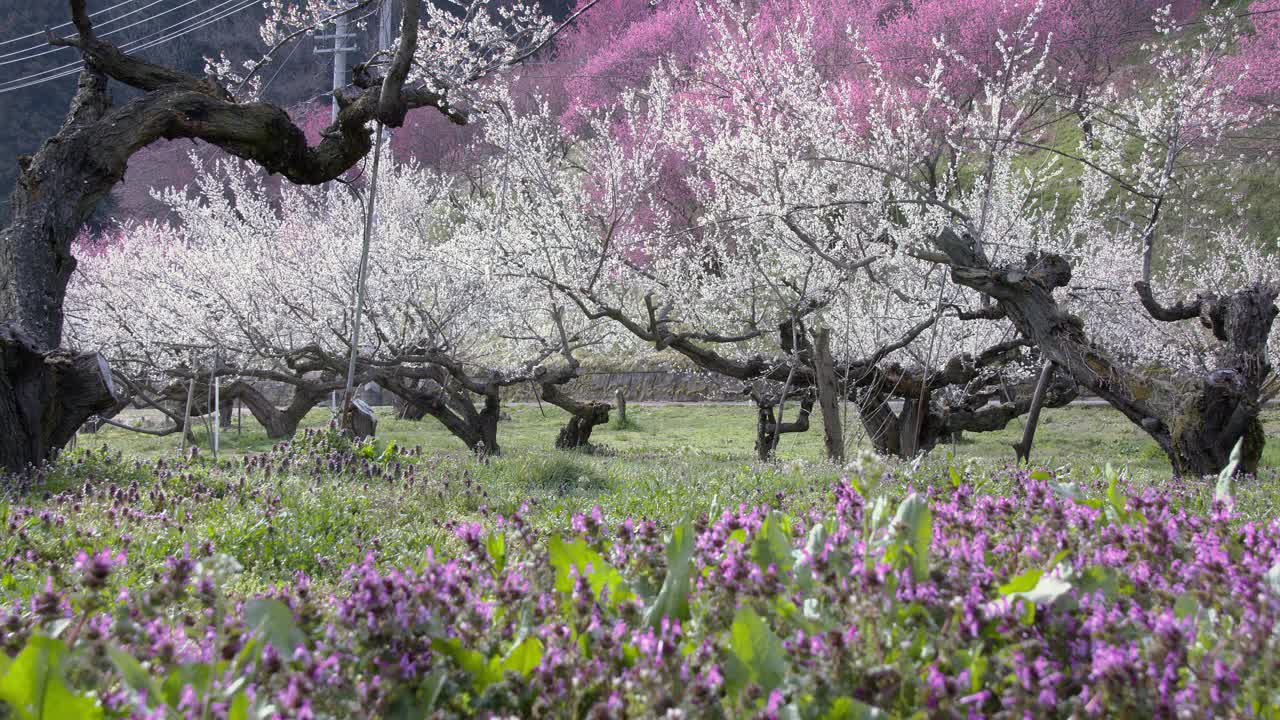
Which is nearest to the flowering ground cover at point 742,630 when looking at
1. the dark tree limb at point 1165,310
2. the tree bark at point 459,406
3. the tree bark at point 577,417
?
the dark tree limb at point 1165,310

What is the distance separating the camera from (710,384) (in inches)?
963

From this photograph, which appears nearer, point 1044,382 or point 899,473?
point 899,473

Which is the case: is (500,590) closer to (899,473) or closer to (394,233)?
(899,473)

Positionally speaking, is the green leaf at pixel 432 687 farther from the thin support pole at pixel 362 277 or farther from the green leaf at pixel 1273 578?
the thin support pole at pixel 362 277

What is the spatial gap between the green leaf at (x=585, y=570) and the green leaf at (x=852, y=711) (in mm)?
566

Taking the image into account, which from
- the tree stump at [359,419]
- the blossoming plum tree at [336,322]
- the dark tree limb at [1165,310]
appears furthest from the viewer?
the blossoming plum tree at [336,322]

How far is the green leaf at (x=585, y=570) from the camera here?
1.98m

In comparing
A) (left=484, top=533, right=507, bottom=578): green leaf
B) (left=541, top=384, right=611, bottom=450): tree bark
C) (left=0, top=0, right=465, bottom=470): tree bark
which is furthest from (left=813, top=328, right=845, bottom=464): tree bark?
(left=484, top=533, right=507, bottom=578): green leaf

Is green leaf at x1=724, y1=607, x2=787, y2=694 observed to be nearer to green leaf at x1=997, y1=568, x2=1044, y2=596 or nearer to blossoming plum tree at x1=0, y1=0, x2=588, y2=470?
green leaf at x1=997, y1=568, x2=1044, y2=596

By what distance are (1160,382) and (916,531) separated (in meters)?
9.71

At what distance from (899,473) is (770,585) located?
16.0 ft

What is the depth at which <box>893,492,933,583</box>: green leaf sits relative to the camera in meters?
1.97

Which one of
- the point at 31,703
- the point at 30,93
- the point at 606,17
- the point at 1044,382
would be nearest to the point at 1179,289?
the point at 1044,382

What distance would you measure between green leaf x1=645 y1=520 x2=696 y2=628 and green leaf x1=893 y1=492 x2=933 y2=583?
1.49 ft
